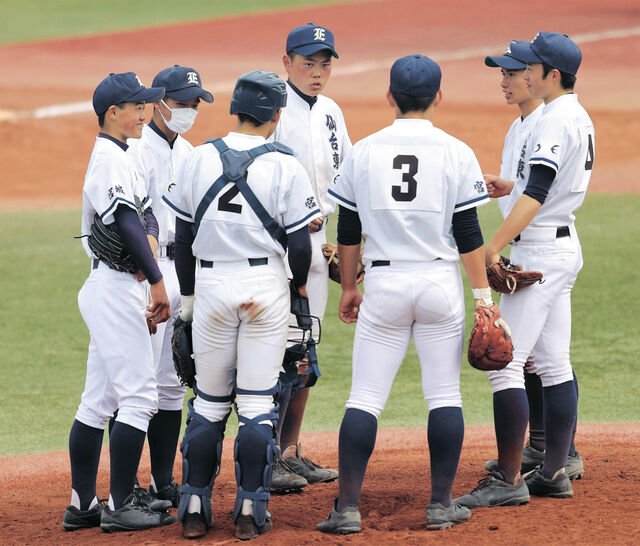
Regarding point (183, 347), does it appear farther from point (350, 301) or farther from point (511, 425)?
point (511, 425)

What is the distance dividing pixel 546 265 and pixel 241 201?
1.42 meters

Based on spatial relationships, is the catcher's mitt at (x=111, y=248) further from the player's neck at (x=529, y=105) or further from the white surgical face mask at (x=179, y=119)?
the player's neck at (x=529, y=105)

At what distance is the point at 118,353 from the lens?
13.6 feet

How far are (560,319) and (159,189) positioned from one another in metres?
2.03

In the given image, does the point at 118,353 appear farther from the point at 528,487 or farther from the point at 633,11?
the point at 633,11

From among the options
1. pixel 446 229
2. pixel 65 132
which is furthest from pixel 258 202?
pixel 65 132

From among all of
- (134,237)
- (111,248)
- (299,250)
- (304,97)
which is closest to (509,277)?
(299,250)

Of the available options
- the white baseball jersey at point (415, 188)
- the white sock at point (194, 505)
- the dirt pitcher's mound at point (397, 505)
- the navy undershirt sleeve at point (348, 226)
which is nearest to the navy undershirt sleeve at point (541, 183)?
the white baseball jersey at point (415, 188)

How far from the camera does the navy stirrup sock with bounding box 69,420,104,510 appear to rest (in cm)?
429

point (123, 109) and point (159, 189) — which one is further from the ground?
point (123, 109)

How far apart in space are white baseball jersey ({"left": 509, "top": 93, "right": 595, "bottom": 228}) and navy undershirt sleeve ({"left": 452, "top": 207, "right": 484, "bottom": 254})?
20.1 inches

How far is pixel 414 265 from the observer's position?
12.6 feet

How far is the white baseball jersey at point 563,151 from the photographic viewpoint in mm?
4211

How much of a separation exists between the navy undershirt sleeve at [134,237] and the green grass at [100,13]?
89.4ft
